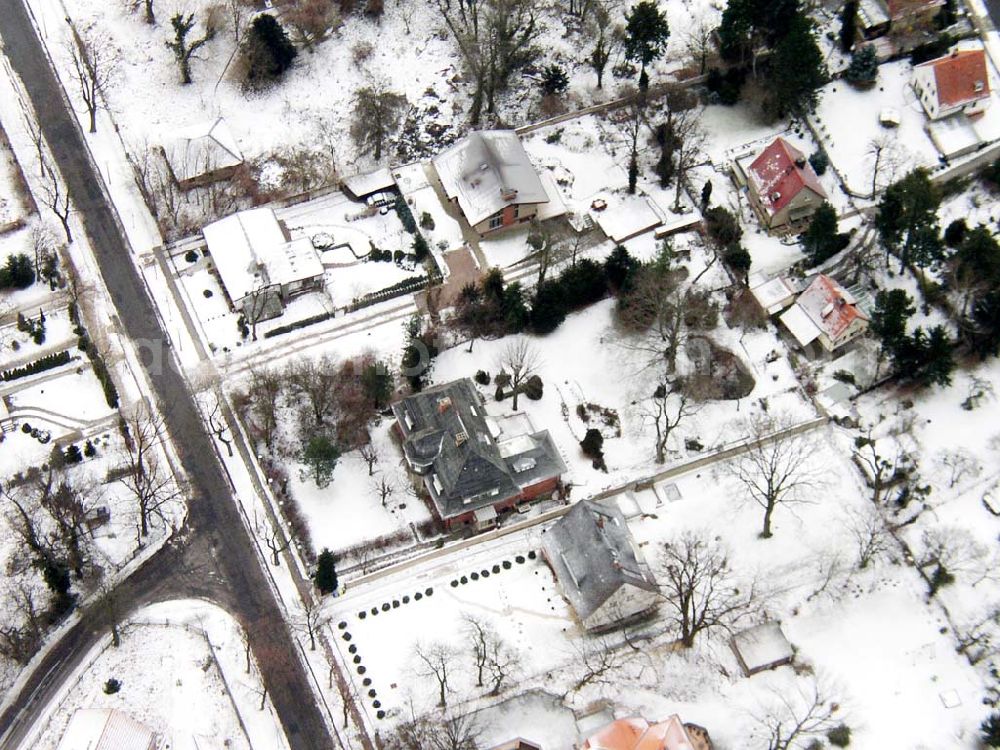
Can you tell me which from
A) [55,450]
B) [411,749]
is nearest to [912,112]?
[411,749]

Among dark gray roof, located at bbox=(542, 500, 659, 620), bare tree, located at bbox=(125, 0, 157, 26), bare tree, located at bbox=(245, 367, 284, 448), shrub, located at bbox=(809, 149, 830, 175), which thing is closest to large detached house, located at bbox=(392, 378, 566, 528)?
dark gray roof, located at bbox=(542, 500, 659, 620)

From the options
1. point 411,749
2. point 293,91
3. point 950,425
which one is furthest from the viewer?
point 293,91

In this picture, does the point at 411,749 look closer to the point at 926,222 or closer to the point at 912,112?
the point at 926,222

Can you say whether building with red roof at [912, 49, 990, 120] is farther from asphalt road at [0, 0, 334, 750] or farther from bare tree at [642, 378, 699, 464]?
asphalt road at [0, 0, 334, 750]

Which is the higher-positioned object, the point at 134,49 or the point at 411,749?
the point at 134,49

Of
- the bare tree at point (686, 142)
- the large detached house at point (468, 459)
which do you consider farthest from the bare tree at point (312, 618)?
the bare tree at point (686, 142)
